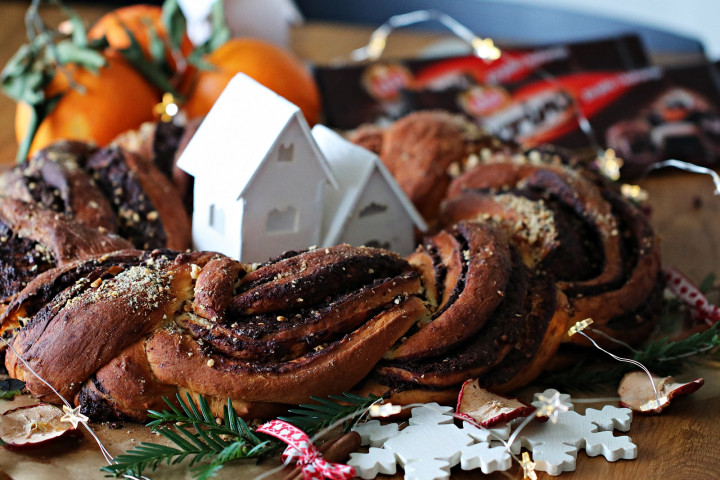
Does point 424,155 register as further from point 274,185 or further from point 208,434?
point 208,434

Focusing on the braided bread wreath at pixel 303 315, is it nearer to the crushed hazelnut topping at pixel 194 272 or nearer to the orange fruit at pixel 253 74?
the crushed hazelnut topping at pixel 194 272

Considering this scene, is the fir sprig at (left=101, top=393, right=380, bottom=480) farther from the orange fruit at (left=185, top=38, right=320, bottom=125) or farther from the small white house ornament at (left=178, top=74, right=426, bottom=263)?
the orange fruit at (left=185, top=38, right=320, bottom=125)

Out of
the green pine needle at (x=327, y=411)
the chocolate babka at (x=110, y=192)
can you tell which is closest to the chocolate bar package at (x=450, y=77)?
the chocolate babka at (x=110, y=192)

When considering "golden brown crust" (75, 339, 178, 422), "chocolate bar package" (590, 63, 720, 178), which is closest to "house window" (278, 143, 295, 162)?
"golden brown crust" (75, 339, 178, 422)

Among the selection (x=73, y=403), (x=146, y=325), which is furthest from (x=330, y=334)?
(x=73, y=403)

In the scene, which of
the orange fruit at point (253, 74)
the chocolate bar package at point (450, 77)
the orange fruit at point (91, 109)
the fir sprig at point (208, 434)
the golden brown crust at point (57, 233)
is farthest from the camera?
the chocolate bar package at point (450, 77)

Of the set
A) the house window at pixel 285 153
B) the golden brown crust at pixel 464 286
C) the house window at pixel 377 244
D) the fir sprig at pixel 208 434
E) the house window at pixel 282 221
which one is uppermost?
the house window at pixel 285 153

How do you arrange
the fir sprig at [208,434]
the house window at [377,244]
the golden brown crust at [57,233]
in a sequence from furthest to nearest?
the house window at [377,244]
the golden brown crust at [57,233]
the fir sprig at [208,434]
